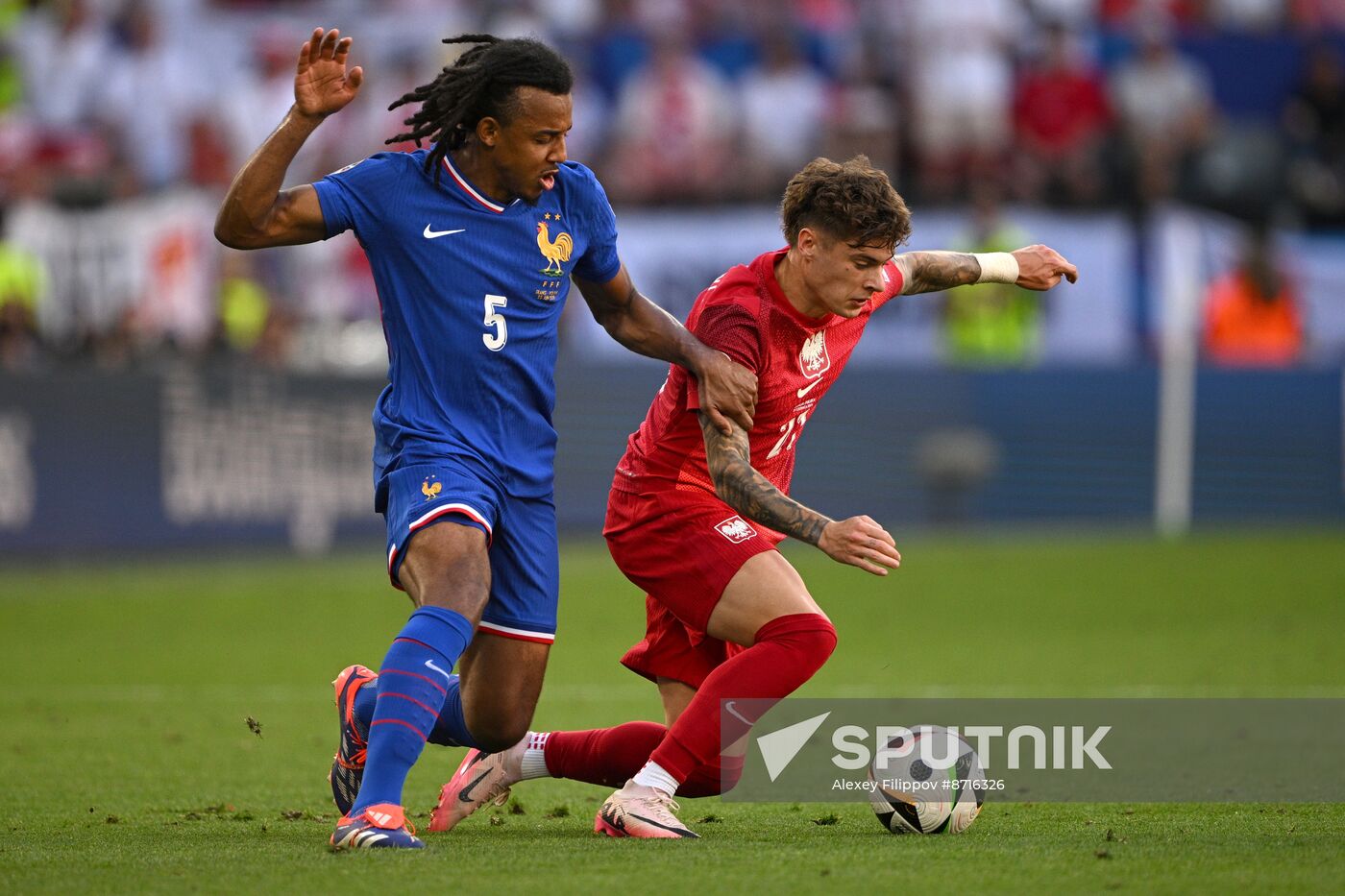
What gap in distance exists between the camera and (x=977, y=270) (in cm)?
633

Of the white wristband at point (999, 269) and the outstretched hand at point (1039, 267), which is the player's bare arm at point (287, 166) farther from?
the outstretched hand at point (1039, 267)

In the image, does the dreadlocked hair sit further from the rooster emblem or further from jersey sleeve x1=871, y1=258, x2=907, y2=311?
jersey sleeve x1=871, y1=258, x2=907, y2=311

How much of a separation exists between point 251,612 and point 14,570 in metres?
3.15

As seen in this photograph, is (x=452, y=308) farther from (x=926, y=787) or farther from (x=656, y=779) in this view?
(x=926, y=787)

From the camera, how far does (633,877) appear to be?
4.50 metres

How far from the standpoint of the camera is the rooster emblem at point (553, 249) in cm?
557

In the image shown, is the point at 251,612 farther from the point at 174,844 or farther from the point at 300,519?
the point at 174,844

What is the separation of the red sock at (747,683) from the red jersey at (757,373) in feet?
1.97

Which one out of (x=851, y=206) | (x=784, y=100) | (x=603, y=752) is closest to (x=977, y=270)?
(x=851, y=206)

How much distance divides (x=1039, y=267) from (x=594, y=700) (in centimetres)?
362

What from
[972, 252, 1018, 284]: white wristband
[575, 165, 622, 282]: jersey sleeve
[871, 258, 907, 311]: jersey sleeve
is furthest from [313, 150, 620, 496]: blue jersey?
[972, 252, 1018, 284]: white wristband

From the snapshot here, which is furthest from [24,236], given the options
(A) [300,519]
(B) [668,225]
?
(B) [668,225]

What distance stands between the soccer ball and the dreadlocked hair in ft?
7.27

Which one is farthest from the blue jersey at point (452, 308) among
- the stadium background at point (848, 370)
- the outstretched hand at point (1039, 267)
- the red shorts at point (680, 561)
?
the stadium background at point (848, 370)
